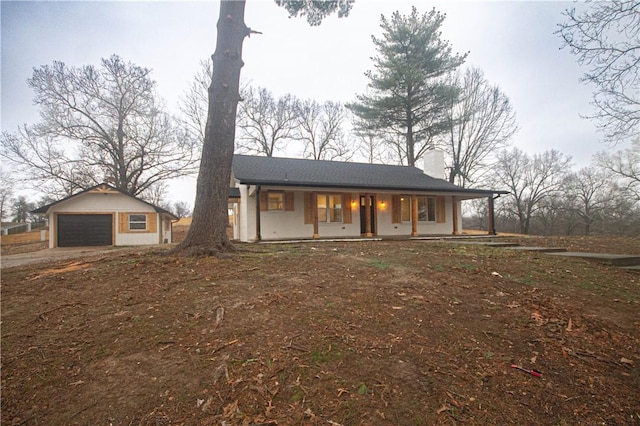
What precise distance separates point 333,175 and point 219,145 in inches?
346

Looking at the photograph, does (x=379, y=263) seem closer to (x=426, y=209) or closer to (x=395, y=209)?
(x=395, y=209)

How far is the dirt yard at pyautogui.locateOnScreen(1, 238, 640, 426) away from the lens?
1.83 m

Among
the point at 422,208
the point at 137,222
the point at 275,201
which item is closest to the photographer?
the point at 275,201

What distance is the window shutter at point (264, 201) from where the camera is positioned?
12281mm

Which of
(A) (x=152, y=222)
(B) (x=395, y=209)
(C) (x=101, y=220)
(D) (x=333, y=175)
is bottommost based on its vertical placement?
(A) (x=152, y=222)

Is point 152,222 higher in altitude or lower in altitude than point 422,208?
lower

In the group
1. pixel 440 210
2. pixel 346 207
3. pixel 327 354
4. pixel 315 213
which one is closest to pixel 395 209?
pixel 346 207

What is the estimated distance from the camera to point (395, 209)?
14.2 meters

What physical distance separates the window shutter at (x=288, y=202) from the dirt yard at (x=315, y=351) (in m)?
8.38

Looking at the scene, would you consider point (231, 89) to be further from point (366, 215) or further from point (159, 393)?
point (366, 215)

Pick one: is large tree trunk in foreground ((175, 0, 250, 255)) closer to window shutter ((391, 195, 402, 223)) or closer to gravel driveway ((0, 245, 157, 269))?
gravel driveway ((0, 245, 157, 269))

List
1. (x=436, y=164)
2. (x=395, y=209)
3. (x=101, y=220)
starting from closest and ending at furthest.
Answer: (x=395, y=209) < (x=101, y=220) < (x=436, y=164)

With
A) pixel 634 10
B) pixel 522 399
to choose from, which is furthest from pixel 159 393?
pixel 634 10

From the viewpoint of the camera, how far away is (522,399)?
6.49 ft
